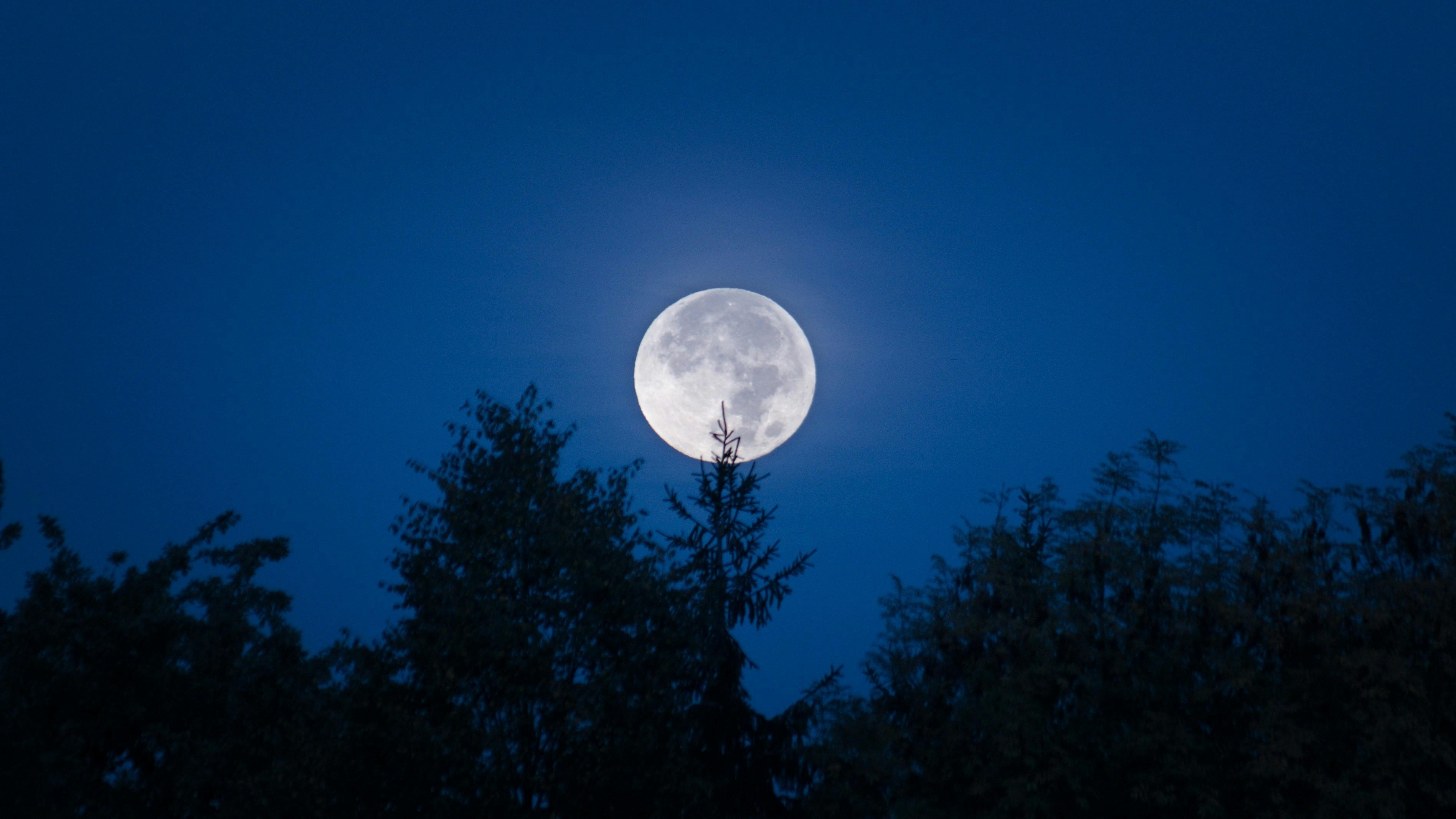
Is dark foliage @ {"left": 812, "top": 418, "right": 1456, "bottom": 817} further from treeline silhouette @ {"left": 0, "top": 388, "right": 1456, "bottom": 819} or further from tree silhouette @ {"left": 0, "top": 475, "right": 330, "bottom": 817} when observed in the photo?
tree silhouette @ {"left": 0, "top": 475, "right": 330, "bottom": 817}

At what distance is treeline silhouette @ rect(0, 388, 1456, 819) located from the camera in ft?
57.8

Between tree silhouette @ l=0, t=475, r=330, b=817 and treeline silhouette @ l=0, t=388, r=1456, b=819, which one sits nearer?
treeline silhouette @ l=0, t=388, r=1456, b=819

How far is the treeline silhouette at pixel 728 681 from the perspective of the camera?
1762 cm

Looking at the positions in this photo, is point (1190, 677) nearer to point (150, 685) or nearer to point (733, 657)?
point (733, 657)

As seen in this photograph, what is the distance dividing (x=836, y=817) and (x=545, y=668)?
8.15 metres

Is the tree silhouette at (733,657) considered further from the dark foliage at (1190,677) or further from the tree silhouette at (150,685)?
the tree silhouette at (150,685)

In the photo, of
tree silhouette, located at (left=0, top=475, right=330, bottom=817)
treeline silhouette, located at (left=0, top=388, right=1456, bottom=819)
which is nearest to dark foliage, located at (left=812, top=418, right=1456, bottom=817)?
treeline silhouette, located at (left=0, top=388, right=1456, bottom=819)

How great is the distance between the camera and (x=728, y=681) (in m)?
20.2

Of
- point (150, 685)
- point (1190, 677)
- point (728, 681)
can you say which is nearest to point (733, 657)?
point (728, 681)

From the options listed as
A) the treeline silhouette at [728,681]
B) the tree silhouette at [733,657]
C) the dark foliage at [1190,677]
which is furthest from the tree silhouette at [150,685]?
the dark foliage at [1190,677]

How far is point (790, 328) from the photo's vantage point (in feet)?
118

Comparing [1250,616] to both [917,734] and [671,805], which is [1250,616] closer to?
[917,734]

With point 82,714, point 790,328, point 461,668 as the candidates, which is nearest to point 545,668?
point 461,668

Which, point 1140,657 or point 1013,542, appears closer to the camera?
point 1140,657
